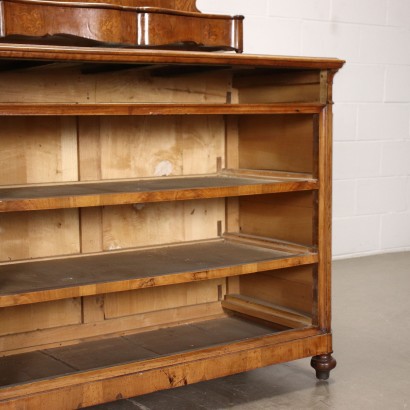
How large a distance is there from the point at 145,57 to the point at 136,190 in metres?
0.43

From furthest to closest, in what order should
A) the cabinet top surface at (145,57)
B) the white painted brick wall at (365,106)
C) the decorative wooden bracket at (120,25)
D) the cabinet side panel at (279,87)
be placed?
1. the white painted brick wall at (365,106)
2. the cabinet side panel at (279,87)
3. the decorative wooden bracket at (120,25)
4. the cabinet top surface at (145,57)

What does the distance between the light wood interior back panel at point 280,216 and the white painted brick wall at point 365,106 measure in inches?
68.6

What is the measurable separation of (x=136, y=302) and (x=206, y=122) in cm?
79

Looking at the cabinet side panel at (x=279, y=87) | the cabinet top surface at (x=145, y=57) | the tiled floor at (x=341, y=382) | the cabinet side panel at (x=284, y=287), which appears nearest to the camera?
the cabinet top surface at (x=145, y=57)

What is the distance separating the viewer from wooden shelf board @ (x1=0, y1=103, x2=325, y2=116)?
81.7 inches

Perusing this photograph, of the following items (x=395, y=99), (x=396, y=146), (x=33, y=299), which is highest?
(x=395, y=99)

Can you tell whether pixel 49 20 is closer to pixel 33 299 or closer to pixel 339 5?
pixel 33 299

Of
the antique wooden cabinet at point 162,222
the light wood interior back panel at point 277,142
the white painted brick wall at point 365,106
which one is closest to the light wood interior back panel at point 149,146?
the antique wooden cabinet at point 162,222

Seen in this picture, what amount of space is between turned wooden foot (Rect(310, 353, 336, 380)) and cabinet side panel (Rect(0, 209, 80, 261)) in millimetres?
995

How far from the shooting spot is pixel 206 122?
3053 millimetres

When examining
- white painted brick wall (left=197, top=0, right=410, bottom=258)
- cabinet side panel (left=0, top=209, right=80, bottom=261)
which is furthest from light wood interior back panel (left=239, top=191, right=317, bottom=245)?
white painted brick wall (left=197, top=0, right=410, bottom=258)

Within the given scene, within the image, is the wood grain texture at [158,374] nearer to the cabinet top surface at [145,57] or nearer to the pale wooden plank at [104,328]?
the pale wooden plank at [104,328]

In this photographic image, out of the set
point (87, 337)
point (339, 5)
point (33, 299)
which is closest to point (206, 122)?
point (87, 337)

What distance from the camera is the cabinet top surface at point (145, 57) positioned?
6.67 feet
